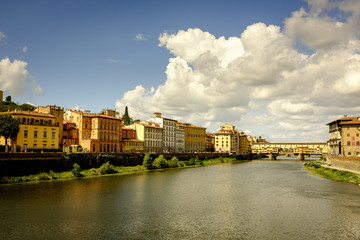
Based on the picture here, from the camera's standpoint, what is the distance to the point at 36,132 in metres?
67.6

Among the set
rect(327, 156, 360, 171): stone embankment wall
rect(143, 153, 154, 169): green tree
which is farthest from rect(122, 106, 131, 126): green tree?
rect(327, 156, 360, 171): stone embankment wall

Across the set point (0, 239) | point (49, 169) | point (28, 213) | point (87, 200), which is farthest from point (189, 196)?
point (49, 169)

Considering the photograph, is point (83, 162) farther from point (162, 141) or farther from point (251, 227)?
point (162, 141)

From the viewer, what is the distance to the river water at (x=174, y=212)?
24.0m

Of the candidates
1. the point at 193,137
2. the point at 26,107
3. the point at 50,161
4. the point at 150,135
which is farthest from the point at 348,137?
the point at 26,107

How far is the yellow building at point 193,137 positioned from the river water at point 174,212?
9493cm

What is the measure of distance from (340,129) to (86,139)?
8125cm

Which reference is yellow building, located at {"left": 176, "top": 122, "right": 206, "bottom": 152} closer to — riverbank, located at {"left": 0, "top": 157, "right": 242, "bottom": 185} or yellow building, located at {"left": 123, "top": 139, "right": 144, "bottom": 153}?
yellow building, located at {"left": 123, "top": 139, "right": 144, "bottom": 153}

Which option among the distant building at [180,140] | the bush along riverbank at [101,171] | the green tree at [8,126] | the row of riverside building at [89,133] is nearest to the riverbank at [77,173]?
the bush along riverbank at [101,171]

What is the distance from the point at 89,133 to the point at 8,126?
88.3 feet

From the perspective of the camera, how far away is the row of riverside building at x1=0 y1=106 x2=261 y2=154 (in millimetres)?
66625

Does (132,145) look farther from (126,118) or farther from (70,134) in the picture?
(126,118)

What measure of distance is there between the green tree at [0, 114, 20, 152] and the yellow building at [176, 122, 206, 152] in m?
81.4

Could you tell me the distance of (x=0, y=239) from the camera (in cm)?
2214
